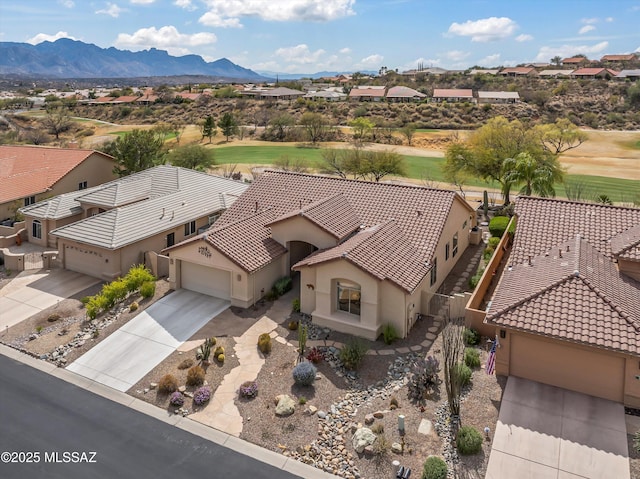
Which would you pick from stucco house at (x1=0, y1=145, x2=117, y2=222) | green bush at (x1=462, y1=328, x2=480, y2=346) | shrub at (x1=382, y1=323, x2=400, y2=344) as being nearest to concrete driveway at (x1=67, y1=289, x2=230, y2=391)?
shrub at (x1=382, y1=323, x2=400, y2=344)

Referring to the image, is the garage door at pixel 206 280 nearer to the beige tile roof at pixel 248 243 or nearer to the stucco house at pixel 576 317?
the beige tile roof at pixel 248 243

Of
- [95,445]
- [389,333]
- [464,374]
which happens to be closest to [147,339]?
[95,445]

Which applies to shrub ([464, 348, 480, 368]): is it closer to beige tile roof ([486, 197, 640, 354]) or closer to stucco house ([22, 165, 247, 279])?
beige tile roof ([486, 197, 640, 354])

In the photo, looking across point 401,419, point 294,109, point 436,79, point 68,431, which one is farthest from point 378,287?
point 436,79

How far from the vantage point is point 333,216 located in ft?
87.9

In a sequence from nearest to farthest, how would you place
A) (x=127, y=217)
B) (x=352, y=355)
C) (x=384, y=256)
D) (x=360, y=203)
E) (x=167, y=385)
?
(x=167, y=385)
(x=352, y=355)
(x=384, y=256)
(x=360, y=203)
(x=127, y=217)

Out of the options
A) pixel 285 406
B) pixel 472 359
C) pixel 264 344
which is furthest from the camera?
pixel 264 344

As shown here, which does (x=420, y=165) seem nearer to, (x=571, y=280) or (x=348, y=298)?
(x=348, y=298)

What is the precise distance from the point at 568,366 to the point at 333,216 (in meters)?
13.7

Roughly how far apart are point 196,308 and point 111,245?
733 cm

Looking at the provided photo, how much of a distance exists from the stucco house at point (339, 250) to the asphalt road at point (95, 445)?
856cm

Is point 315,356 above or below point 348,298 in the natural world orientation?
Answer: below

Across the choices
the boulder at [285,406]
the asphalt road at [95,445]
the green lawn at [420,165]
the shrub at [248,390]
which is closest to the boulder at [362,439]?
the asphalt road at [95,445]

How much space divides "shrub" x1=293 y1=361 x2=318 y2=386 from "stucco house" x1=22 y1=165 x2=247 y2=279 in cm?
1483
